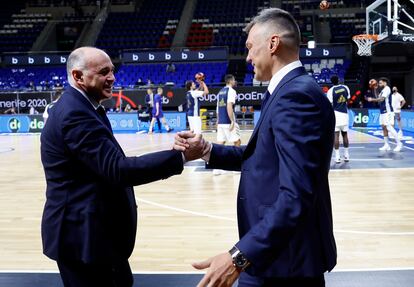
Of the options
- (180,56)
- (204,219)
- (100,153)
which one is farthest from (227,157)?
(180,56)

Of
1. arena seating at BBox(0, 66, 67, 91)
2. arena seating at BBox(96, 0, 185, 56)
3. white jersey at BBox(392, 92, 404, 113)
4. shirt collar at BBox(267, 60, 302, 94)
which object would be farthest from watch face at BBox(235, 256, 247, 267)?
arena seating at BBox(96, 0, 185, 56)

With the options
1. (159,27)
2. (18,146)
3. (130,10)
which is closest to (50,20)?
(130,10)

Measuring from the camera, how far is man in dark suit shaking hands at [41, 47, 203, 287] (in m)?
2.20

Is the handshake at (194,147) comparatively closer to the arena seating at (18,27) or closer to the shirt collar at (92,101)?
the shirt collar at (92,101)

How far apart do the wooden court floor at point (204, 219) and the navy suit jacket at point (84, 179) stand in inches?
77.5

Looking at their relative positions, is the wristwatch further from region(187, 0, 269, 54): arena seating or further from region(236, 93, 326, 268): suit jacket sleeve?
region(187, 0, 269, 54): arena seating

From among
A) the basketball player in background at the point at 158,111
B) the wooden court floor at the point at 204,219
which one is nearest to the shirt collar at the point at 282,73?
the wooden court floor at the point at 204,219

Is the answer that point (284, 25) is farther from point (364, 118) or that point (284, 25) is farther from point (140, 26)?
point (140, 26)

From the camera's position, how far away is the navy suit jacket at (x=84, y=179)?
7.20 ft

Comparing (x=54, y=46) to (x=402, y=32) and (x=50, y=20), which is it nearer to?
(x=50, y=20)

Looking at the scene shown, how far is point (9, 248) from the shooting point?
4820mm

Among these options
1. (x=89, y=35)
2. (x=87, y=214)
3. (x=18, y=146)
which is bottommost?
(x=18, y=146)

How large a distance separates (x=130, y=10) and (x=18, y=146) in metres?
20.3

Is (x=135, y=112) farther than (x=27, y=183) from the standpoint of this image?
Yes
